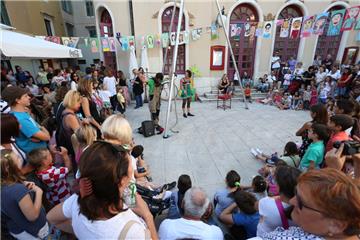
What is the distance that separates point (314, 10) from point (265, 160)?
955 centimetres

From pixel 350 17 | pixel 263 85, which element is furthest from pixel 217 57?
pixel 350 17

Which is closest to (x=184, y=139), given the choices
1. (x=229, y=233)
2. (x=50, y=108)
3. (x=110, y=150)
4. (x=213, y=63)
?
(x=229, y=233)

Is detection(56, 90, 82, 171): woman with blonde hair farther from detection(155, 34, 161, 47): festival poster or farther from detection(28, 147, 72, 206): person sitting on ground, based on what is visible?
detection(155, 34, 161, 47): festival poster

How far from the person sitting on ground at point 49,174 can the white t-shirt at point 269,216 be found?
2.12m

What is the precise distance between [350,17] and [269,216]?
7.78 metres

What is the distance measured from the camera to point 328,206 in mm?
861

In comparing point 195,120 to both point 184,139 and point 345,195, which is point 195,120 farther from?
point 345,195

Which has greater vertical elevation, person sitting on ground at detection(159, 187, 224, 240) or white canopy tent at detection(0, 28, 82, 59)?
white canopy tent at detection(0, 28, 82, 59)

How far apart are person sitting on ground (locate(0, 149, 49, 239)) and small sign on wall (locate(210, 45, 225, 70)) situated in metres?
9.32

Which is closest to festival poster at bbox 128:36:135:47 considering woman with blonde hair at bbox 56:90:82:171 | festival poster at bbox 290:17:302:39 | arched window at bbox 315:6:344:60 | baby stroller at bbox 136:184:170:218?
festival poster at bbox 290:17:302:39

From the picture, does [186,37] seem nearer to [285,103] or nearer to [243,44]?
[243,44]

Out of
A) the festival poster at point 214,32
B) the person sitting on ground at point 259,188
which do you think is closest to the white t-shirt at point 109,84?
the person sitting on ground at point 259,188

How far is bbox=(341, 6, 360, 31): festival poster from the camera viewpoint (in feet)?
19.2

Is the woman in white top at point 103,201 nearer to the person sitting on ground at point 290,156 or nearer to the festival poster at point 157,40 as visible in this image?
the person sitting on ground at point 290,156
